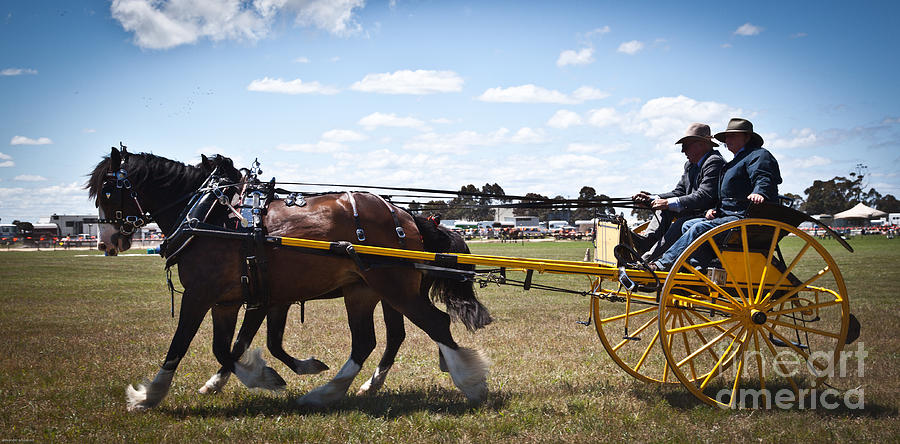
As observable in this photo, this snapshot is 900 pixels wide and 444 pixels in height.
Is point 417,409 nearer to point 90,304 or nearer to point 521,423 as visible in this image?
point 521,423

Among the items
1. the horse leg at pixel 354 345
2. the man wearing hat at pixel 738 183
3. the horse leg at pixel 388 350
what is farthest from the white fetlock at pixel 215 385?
the man wearing hat at pixel 738 183

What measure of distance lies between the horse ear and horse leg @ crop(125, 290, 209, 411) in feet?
4.89

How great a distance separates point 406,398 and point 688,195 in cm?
361

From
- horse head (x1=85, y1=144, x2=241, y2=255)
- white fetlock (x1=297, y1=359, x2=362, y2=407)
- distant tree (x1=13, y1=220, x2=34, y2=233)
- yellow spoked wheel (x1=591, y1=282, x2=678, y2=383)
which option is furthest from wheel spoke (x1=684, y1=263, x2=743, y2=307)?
distant tree (x1=13, y1=220, x2=34, y2=233)

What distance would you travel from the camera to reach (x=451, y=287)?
657 cm

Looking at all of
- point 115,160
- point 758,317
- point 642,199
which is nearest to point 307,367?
point 115,160

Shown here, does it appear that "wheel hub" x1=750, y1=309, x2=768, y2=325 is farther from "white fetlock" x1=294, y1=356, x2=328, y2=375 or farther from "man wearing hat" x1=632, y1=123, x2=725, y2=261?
"white fetlock" x1=294, y1=356, x2=328, y2=375

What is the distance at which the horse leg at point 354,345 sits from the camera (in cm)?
575

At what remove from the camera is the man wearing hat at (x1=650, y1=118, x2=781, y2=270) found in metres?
5.61

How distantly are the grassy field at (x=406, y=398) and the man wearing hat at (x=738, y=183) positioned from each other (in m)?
1.60

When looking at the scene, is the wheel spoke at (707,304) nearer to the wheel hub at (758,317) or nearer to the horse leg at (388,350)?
the wheel hub at (758,317)

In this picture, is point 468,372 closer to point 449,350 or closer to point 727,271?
point 449,350

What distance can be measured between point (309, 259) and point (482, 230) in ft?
220

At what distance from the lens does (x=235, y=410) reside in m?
5.63
